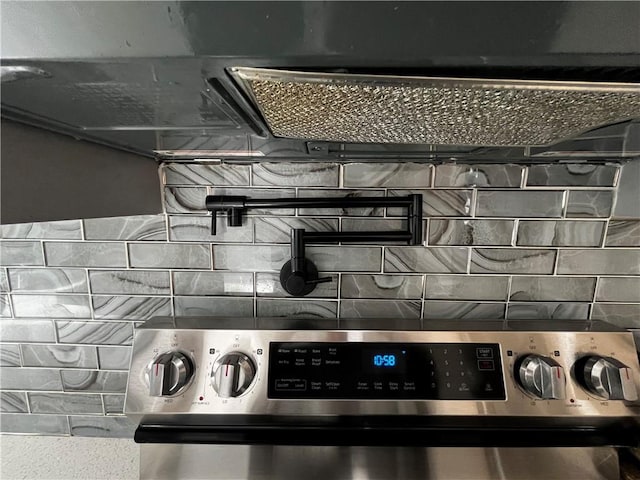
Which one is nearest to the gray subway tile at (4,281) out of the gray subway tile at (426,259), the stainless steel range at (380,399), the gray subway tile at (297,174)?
the stainless steel range at (380,399)

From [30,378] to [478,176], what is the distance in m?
1.20

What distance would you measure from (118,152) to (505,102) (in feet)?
2.12

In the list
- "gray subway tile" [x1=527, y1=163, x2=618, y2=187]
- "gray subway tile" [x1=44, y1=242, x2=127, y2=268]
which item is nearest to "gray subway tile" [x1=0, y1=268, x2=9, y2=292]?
"gray subway tile" [x1=44, y1=242, x2=127, y2=268]

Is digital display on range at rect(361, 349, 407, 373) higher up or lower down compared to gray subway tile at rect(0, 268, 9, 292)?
lower down

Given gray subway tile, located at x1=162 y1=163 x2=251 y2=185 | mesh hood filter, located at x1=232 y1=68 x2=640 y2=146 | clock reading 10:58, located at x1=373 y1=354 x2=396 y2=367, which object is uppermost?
mesh hood filter, located at x1=232 y1=68 x2=640 y2=146

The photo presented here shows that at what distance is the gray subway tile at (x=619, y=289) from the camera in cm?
78

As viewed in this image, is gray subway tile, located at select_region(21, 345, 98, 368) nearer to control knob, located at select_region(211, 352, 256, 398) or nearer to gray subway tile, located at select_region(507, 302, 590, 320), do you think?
control knob, located at select_region(211, 352, 256, 398)

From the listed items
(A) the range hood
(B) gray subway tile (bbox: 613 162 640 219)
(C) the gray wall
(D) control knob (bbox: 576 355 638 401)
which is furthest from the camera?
(B) gray subway tile (bbox: 613 162 640 219)

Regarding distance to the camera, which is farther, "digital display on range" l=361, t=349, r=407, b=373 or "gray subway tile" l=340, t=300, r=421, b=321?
"gray subway tile" l=340, t=300, r=421, b=321

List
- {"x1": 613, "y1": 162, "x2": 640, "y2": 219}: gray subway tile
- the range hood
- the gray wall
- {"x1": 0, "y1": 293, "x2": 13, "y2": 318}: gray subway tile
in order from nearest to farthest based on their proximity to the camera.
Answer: the range hood, the gray wall, {"x1": 613, "y1": 162, "x2": 640, "y2": 219}: gray subway tile, {"x1": 0, "y1": 293, "x2": 13, "y2": 318}: gray subway tile

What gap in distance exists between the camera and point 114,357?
2.74ft

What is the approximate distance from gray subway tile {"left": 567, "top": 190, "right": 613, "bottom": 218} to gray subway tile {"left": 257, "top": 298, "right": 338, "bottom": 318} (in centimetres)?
58

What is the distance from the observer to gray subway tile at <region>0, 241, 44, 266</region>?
0.79 m

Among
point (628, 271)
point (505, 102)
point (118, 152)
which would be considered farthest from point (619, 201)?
point (118, 152)
